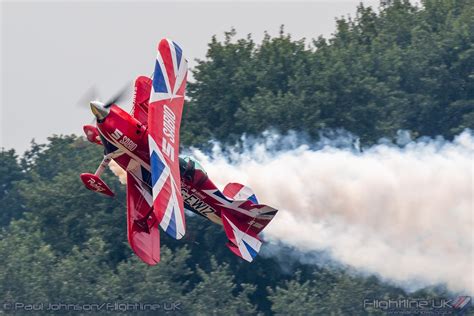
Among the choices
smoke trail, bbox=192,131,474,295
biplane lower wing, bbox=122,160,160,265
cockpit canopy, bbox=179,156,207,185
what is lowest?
biplane lower wing, bbox=122,160,160,265

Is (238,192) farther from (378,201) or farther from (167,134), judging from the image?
(378,201)

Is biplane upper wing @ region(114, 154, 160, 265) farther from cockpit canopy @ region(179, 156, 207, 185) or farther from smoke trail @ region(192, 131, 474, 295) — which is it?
smoke trail @ region(192, 131, 474, 295)

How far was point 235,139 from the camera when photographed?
50.2m

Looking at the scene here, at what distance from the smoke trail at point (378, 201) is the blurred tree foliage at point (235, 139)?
12.7 ft

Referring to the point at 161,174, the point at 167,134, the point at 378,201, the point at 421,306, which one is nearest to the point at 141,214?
the point at 167,134

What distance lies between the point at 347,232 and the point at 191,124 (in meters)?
16.8

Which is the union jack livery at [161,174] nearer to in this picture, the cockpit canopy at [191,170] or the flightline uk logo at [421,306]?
the cockpit canopy at [191,170]

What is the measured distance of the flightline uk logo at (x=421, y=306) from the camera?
147ft

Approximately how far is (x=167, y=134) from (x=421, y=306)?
1536 cm

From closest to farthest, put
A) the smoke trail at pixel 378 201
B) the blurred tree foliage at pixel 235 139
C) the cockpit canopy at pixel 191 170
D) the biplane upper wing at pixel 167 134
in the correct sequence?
the biplane upper wing at pixel 167 134, the cockpit canopy at pixel 191 170, the smoke trail at pixel 378 201, the blurred tree foliage at pixel 235 139

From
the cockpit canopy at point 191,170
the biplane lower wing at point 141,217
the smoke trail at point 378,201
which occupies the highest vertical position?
the smoke trail at point 378,201

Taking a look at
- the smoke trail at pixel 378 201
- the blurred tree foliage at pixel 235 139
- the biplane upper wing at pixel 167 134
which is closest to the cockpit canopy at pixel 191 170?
the biplane upper wing at pixel 167 134

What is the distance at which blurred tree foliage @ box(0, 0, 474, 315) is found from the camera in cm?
4728

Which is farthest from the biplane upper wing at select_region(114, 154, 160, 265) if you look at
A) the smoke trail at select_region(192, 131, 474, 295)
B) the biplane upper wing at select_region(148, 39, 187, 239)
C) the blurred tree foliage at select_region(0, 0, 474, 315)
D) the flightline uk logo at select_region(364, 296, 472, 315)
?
the flightline uk logo at select_region(364, 296, 472, 315)
